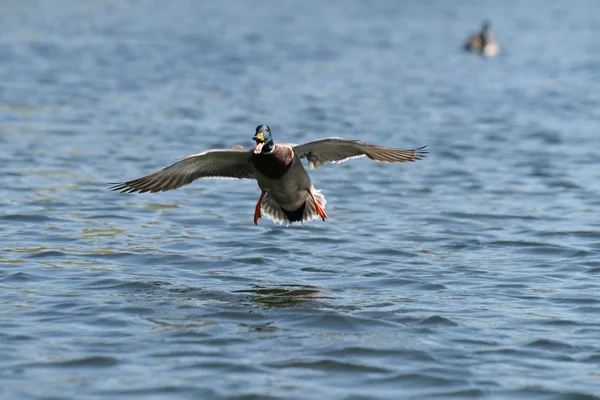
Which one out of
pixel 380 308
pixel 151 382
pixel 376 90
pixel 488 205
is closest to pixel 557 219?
pixel 488 205

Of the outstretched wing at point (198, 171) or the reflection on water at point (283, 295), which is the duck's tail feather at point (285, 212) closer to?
the outstretched wing at point (198, 171)

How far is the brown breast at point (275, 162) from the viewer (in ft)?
30.1

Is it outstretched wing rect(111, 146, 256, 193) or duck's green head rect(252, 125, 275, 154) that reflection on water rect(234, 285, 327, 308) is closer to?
duck's green head rect(252, 125, 275, 154)

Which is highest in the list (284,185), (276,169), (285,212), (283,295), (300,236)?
(276,169)

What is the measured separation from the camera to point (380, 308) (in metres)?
8.24

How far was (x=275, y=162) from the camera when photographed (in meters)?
9.20

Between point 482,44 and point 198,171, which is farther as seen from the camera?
point 482,44

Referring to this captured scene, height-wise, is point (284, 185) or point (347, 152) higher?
point (347, 152)

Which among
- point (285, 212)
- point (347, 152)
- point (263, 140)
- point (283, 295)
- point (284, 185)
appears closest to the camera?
point (283, 295)

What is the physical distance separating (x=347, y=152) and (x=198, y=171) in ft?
4.65

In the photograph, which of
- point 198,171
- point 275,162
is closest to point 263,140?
point 275,162

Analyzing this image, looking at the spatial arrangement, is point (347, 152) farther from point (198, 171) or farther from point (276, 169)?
point (198, 171)

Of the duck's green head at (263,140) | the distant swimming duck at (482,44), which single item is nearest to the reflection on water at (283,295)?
the duck's green head at (263,140)

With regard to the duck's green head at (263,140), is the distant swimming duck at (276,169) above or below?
below
